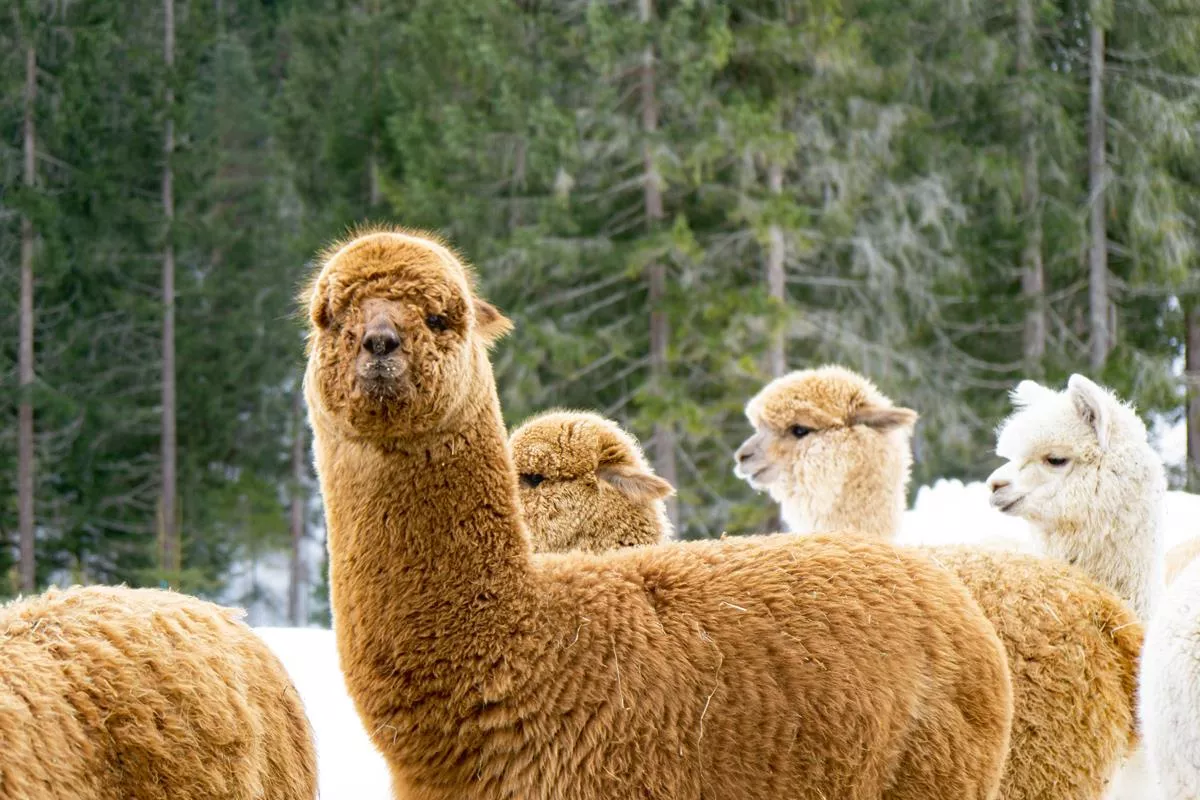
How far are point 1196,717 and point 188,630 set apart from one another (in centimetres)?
262

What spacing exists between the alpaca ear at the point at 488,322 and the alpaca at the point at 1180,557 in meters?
3.96

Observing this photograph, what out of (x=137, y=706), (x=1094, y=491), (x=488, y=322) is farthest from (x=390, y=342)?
(x=1094, y=491)

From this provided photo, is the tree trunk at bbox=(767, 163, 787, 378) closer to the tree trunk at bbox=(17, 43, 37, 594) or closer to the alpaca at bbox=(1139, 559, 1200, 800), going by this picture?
the tree trunk at bbox=(17, 43, 37, 594)

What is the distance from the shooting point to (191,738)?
10.6ft

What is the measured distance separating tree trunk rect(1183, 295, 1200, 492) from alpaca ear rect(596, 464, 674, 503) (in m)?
17.6

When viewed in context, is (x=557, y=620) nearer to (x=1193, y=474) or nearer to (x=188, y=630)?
(x=188, y=630)

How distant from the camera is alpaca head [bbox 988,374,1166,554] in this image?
16.9ft

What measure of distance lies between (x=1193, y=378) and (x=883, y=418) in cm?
1615

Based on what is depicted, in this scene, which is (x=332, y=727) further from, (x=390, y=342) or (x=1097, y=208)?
(x=1097, y=208)

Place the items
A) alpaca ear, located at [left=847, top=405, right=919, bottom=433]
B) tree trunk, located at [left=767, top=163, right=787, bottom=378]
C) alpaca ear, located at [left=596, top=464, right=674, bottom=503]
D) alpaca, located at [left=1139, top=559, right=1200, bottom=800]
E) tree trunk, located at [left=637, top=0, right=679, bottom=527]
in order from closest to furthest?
alpaca, located at [left=1139, top=559, right=1200, bottom=800] < alpaca ear, located at [left=596, top=464, right=674, bottom=503] < alpaca ear, located at [left=847, top=405, right=919, bottom=433] < tree trunk, located at [left=637, top=0, right=679, bottom=527] < tree trunk, located at [left=767, top=163, right=787, bottom=378]

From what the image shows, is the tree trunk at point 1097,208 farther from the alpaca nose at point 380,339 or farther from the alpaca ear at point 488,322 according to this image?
the alpaca nose at point 380,339

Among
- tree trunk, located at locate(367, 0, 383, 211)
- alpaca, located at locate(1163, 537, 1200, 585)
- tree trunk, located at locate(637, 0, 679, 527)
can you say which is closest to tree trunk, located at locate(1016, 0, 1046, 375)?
tree trunk, located at locate(637, 0, 679, 527)

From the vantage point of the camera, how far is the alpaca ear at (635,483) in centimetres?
423

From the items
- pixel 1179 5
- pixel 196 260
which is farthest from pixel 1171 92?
pixel 196 260
